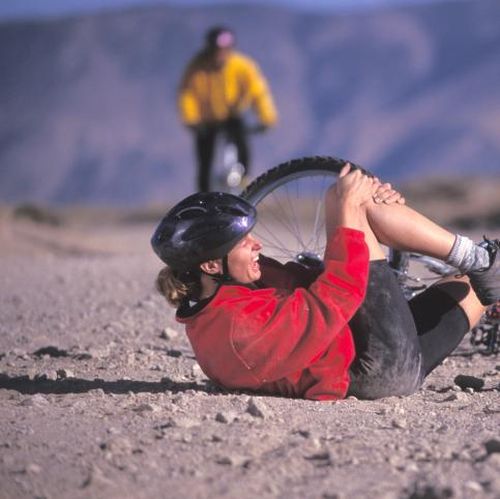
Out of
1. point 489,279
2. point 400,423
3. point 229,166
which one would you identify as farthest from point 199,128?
point 400,423

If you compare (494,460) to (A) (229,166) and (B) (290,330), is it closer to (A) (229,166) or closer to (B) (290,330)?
(B) (290,330)

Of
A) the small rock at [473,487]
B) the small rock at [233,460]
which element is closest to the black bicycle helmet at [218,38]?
the small rock at [233,460]

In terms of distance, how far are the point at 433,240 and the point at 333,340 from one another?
60 centimetres

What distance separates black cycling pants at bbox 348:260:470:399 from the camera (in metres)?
4.75

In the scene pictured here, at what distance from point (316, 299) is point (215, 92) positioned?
9.46m

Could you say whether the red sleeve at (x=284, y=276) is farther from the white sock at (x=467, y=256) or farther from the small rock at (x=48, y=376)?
the small rock at (x=48, y=376)

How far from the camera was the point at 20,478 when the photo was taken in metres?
3.82

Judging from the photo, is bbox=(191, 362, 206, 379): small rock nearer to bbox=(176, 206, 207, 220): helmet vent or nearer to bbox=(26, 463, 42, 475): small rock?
bbox=(176, 206, 207, 220): helmet vent

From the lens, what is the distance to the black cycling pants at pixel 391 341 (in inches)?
187

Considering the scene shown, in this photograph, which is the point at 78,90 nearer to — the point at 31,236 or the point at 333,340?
the point at 31,236

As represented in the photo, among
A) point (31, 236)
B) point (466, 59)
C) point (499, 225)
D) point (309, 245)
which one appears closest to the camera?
point (309, 245)

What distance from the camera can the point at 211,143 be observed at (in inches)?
547

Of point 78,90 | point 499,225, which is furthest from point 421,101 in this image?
point 499,225

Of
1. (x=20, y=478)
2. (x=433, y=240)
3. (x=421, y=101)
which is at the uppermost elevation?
(x=421, y=101)
